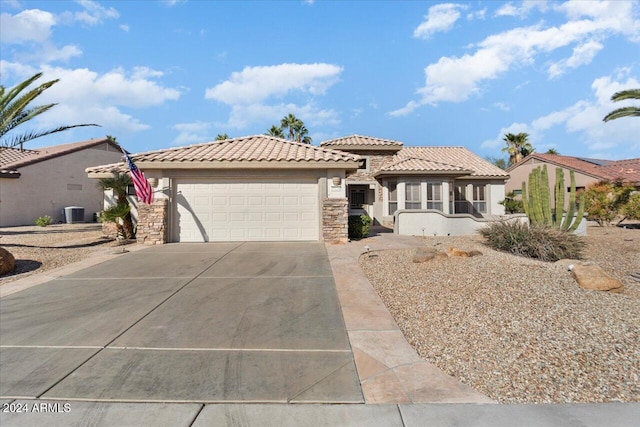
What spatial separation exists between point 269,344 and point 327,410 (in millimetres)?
1529

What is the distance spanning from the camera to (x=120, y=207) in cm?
1359

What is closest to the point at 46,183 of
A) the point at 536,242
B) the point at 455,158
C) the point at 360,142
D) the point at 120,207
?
the point at 120,207

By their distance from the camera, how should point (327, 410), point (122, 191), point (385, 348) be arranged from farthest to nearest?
point (122, 191) → point (385, 348) → point (327, 410)

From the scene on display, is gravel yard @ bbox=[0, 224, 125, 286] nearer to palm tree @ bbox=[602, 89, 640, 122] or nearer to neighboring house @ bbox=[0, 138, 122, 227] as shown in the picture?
neighboring house @ bbox=[0, 138, 122, 227]

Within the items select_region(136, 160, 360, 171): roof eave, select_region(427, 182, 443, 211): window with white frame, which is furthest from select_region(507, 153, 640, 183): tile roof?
select_region(136, 160, 360, 171): roof eave

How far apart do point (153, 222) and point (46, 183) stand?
713 inches

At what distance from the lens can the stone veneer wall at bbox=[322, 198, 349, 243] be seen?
41.1 ft

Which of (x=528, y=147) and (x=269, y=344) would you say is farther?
(x=528, y=147)

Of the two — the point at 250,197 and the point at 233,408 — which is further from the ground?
the point at 250,197

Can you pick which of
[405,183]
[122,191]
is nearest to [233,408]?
[122,191]

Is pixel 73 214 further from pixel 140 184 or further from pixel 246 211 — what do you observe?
pixel 246 211

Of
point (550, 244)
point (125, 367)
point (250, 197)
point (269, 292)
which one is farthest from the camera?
point (250, 197)

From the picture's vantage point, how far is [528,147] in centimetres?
3869

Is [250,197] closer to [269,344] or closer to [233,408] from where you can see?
[269,344]
